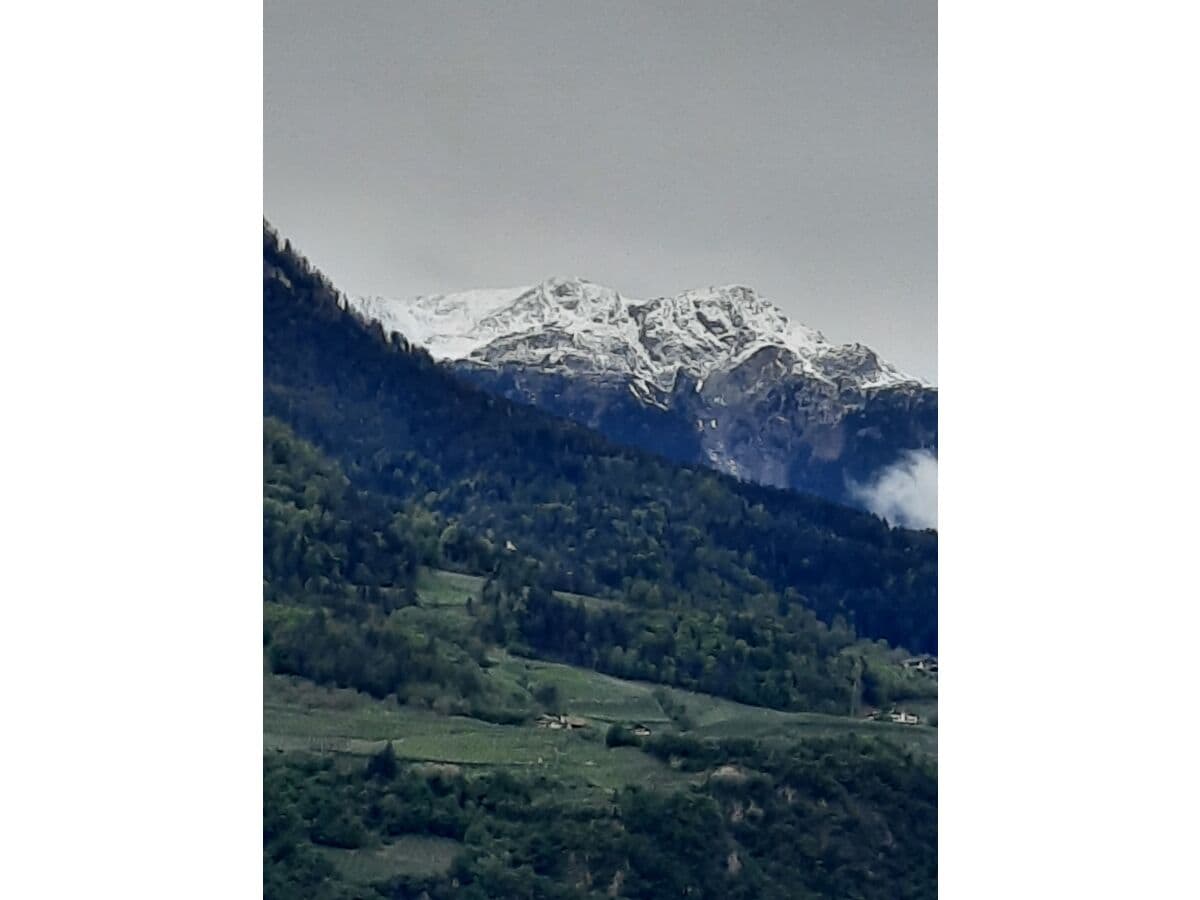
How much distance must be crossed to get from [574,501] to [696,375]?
2.24 ft

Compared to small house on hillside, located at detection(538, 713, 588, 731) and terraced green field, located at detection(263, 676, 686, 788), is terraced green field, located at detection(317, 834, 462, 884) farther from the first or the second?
small house on hillside, located at detection(538, 713, 588, 731)

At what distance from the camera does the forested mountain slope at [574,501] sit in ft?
18.6

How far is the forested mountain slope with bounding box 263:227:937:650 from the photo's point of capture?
18.6ft

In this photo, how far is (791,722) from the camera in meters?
5.71

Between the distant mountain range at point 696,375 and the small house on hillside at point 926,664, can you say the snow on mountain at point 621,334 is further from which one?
the small house on hillside at point 926,664

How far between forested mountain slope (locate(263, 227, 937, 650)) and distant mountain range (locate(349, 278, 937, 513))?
8 cm

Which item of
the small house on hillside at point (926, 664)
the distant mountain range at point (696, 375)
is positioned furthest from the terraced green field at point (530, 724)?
the distant mountain range at point (696, 375)

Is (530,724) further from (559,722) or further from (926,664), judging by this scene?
(926,664)

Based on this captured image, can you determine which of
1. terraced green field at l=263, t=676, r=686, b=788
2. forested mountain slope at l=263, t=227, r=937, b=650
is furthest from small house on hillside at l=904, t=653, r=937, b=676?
terraced green field at l=263, t=676, r=686, b=788

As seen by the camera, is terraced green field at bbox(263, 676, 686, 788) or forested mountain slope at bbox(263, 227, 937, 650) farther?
forested mountain slope at bbox(263, 227, 937, 650)
